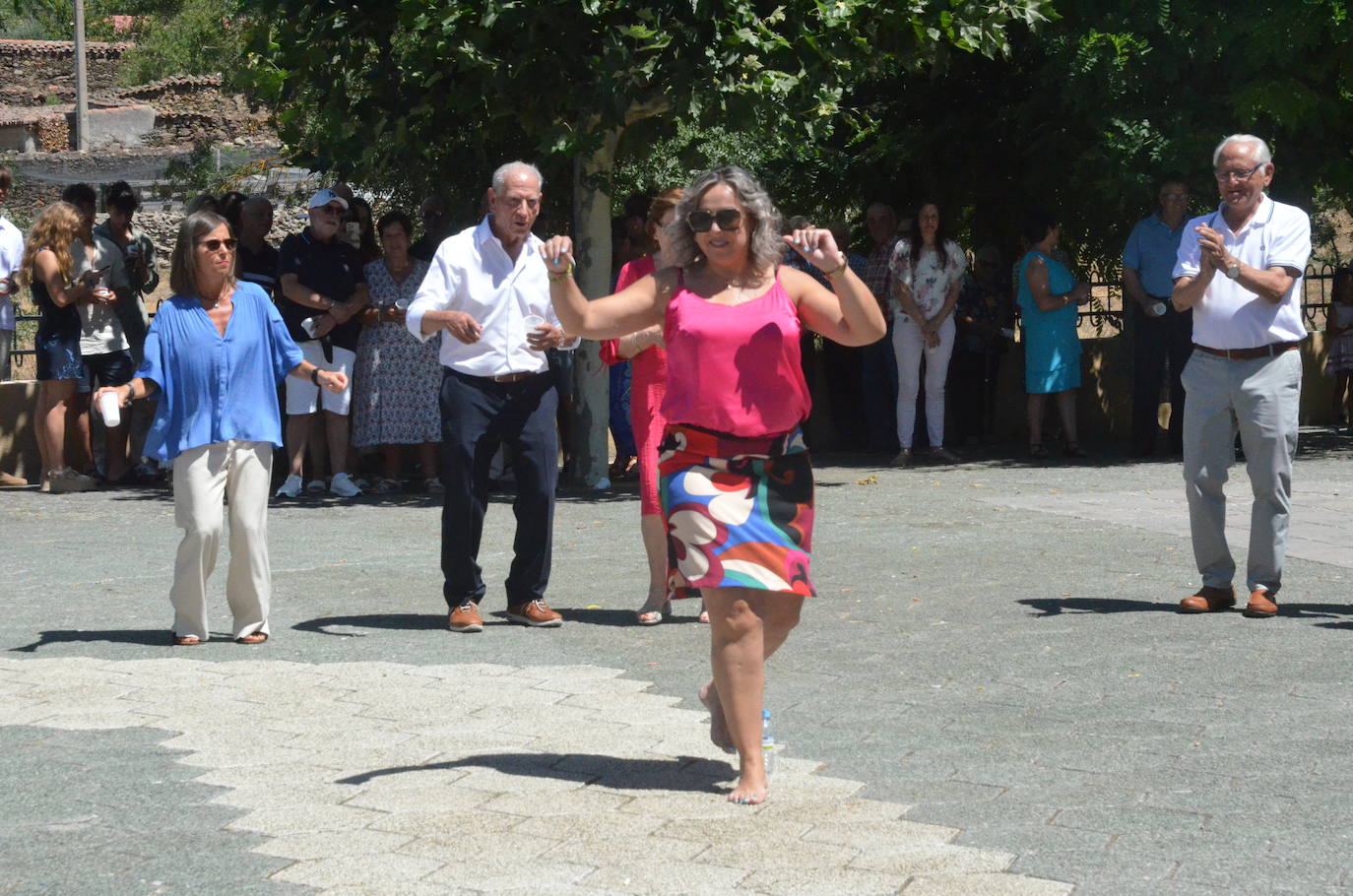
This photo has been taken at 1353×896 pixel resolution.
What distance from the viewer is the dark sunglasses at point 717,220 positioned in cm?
556

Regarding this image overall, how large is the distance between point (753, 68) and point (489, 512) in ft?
11.0

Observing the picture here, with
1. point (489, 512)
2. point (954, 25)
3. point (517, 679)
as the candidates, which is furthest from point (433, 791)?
point (954, 25)

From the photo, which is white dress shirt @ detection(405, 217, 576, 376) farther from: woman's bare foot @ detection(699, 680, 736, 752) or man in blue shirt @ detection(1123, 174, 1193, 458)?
man in blue shirt @ detection(1123, 174, 1193, 458)

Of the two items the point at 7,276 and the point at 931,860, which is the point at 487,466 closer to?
the point at 931,860

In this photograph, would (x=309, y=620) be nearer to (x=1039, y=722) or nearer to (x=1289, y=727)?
(x=1039, y=722)

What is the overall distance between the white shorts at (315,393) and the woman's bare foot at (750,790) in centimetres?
829

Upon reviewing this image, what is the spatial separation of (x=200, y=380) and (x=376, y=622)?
Answer: 1.36 metres

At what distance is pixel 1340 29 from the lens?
13.9m

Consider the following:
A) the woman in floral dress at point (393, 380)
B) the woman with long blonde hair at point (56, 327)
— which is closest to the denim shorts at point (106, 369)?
the woman with long blonde hair at point (56, 327)

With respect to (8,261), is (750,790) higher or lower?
lower

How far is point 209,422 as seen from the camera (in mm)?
8164

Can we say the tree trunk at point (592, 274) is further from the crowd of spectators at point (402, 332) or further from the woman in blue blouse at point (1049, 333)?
the woman in blue blouse at point (1049, 333)

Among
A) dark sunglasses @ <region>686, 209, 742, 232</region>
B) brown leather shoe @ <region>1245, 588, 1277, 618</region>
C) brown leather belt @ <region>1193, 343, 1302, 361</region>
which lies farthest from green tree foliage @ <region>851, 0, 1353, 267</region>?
dark sunglasses @ <region>686, 209, 742, 232</region>

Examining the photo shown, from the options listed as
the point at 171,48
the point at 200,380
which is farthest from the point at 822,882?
the point at 171,48
